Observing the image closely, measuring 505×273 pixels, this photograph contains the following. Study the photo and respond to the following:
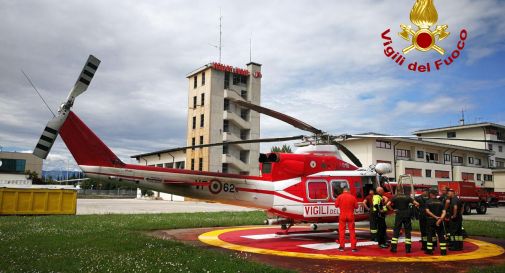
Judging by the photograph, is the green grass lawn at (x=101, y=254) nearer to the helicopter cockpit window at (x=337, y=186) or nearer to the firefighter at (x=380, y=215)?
the firefighter at (x=380, y=215)

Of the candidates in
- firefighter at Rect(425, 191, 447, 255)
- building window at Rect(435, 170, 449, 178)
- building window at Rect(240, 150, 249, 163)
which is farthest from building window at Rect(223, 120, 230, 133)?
firefighter at Rect(425, 191, 447, 255)

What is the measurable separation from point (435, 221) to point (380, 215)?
176 centimetres

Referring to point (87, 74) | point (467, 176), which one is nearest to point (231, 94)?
point (467, 176)

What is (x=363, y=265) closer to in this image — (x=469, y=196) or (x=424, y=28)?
(x=424, y=28)

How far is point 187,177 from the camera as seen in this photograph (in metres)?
12.7

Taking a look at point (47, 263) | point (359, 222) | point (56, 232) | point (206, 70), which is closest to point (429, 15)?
point (359, 222)

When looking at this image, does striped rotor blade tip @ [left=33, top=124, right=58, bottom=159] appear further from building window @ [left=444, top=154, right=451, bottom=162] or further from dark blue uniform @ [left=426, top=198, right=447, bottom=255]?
building window @ [left=444, top=154, right=451, bottom=162]

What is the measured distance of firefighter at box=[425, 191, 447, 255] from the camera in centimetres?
1138

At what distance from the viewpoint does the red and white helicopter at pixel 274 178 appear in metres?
12.0

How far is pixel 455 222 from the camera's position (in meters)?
12.1

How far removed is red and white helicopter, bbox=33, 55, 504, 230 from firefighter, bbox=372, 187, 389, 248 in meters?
0.95

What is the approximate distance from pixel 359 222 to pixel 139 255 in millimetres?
7993

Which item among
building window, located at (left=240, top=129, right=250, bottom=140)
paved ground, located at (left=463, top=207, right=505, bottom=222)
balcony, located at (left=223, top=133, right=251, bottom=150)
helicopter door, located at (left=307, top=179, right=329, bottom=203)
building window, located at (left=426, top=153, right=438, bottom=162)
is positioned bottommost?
paved ground, located at (left=463, top=207, right=505, bottom=222)

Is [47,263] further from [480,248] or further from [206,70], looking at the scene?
[206,70]
